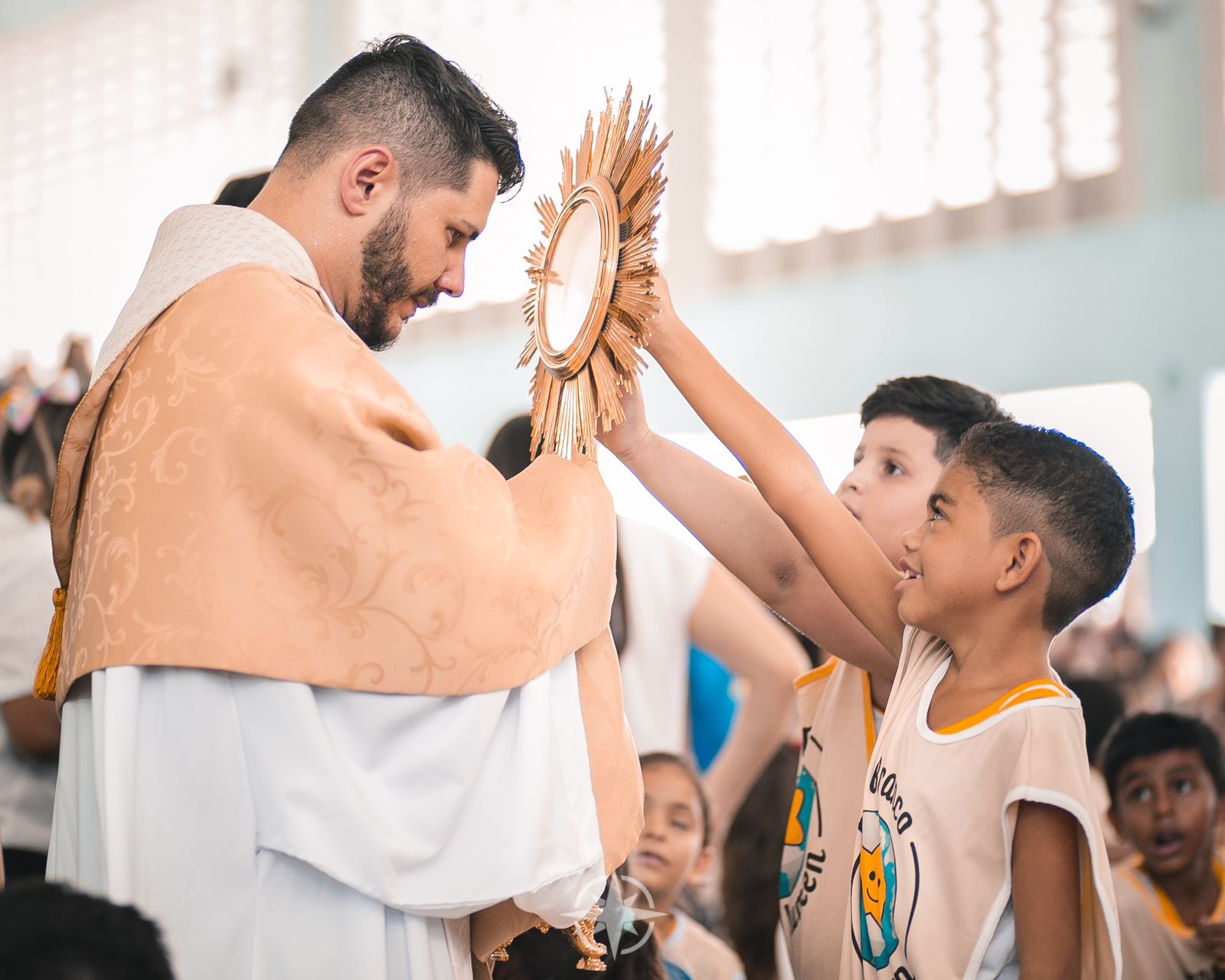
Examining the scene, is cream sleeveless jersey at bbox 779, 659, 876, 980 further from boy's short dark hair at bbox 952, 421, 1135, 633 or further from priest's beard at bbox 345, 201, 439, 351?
priest's beard at bbox 345, 201, 439, 351

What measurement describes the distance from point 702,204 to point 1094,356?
2.12 m

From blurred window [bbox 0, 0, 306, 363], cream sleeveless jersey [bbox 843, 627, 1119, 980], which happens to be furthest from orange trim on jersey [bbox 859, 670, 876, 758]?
blurred window [bbox 0, 0, 306, 363]

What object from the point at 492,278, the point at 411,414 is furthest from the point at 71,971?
the point at 492,278

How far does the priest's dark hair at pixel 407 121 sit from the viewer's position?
6.24 feet

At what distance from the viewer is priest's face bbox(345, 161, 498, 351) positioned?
1874 mm

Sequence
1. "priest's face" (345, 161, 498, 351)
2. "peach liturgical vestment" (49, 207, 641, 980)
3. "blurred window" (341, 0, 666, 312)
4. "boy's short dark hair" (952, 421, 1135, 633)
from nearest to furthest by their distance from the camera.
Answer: "peach liturgical vestment" (49, 207, 641, 980), "boy's short dark hair" (952, 421, 1135, 633), "priest's face" (345, 161, 498, 351), "blurred window" (341, 0, 666, 312)

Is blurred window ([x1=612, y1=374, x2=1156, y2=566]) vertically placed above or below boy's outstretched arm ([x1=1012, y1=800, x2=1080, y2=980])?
above

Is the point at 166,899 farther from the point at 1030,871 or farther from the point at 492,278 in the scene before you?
the point at 492,278

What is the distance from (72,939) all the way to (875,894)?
0.94 meters

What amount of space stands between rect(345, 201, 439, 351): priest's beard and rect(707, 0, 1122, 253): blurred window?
492 cm

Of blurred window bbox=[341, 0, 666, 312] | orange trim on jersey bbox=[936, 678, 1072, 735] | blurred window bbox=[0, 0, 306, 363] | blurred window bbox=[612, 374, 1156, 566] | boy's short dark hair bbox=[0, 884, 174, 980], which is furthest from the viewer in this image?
blurred window bbox=[0, 0, 306, 363]

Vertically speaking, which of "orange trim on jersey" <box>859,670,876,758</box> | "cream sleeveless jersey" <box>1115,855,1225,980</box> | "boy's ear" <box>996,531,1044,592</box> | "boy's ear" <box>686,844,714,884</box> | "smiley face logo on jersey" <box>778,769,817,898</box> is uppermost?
"boy's ear" <box>996,531,1044,592</box>

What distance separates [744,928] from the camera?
3.21 m

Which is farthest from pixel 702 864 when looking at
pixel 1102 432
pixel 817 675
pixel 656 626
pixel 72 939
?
pixel 1102 432
